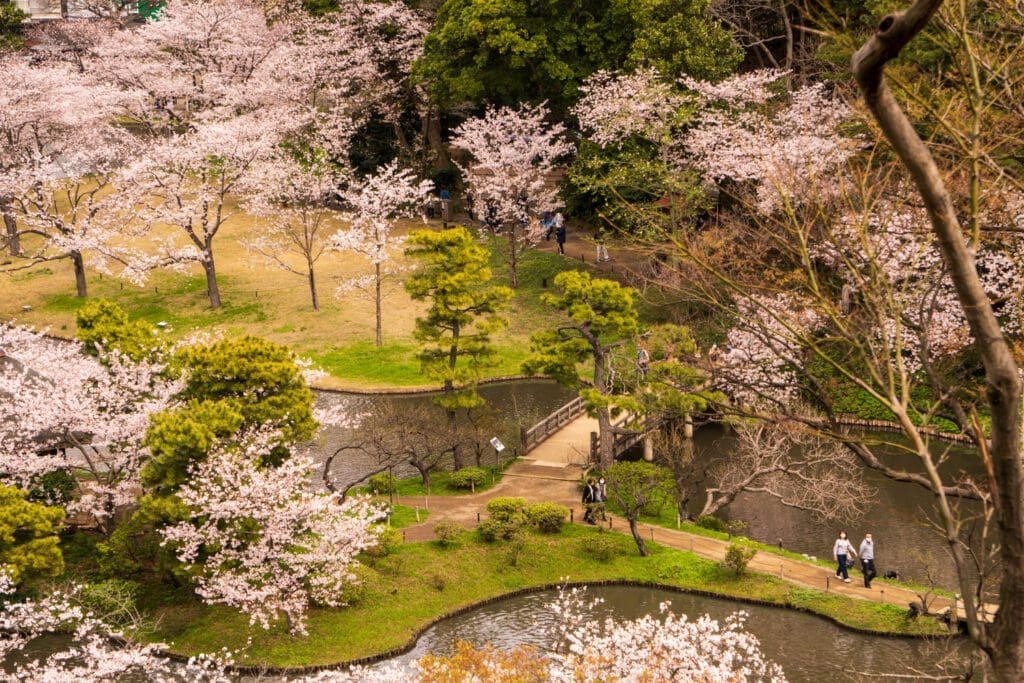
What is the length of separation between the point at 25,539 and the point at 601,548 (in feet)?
43.5

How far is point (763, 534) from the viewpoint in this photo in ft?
91.8

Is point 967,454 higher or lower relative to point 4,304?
lower

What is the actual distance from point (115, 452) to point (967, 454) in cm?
2449

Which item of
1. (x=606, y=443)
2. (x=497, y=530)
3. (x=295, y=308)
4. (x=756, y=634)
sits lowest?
(x=756, y=634)

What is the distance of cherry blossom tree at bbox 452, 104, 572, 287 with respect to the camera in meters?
44.3

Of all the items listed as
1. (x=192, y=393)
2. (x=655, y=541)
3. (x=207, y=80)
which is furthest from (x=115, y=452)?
(x=207, y=80)

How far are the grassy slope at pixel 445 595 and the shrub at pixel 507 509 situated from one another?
699mm

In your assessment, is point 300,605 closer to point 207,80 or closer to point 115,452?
point 115,452

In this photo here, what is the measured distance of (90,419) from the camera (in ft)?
84.8

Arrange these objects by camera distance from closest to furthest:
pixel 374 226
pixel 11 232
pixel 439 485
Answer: pixel 439 485 → pixel 374 226 → pixel 11 232

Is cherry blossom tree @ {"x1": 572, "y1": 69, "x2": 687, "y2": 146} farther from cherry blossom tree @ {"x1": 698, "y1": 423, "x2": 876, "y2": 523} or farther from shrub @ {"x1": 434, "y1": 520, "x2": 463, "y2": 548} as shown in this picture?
shrub @ {"x1": 434, "y1": 520, "x2": 463, "y2": 548}

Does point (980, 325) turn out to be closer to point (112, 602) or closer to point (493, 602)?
point (493, 602)

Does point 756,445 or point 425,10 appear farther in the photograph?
point 425,10

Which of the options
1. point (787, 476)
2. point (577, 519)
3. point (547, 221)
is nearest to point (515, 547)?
point (577, 519)
